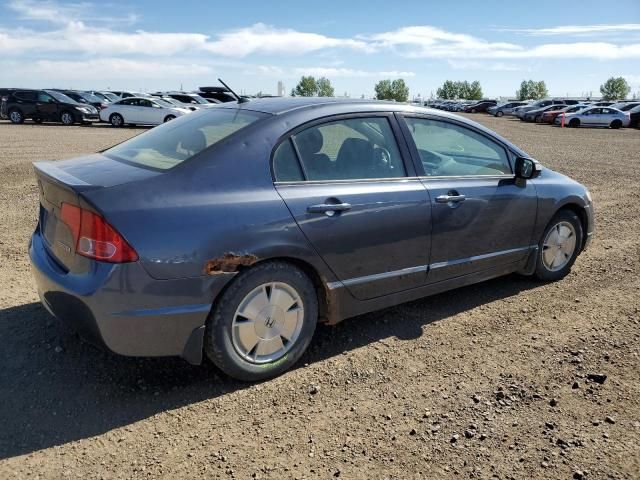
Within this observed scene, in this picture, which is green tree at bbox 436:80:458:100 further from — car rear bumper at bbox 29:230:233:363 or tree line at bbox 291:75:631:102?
car rear bumper at bbox 29:230:233:363

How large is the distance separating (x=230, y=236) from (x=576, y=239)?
3.57m

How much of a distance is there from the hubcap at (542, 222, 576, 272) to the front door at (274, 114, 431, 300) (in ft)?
5.25

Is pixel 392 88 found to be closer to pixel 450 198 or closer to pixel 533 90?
pixel 533 90

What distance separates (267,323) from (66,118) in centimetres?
2672

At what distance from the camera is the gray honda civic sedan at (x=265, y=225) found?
2.81m

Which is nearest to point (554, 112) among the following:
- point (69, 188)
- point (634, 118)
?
point (634, 118)

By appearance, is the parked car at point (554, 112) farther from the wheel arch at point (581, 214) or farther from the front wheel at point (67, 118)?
the wheel arch at point (581, 214)

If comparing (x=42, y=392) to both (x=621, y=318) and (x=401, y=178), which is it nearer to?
(x=401, y=178)

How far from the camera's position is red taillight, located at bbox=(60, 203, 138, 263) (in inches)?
107

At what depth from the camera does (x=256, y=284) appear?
121 inches

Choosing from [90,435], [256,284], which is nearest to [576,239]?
[256,284]

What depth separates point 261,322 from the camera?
3.16m

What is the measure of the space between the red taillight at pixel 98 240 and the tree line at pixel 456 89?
83.1 meters

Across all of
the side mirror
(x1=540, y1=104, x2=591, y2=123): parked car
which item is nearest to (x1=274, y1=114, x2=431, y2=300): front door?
the side mirror
